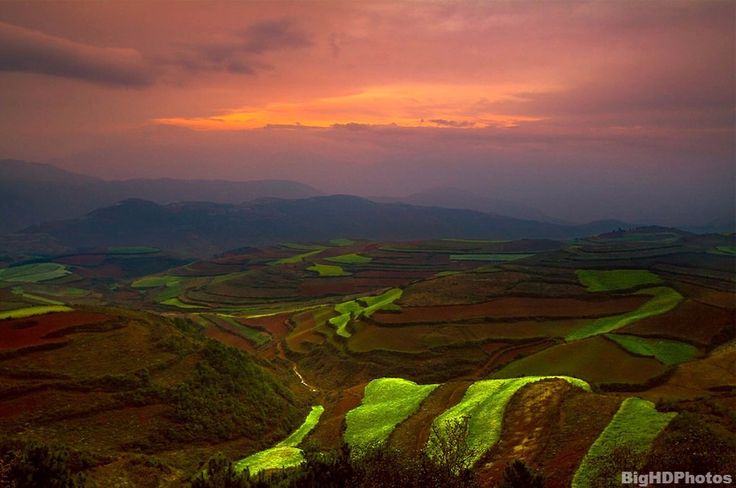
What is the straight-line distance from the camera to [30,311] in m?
55.0

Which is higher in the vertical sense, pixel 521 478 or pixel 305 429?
pixel 521 478

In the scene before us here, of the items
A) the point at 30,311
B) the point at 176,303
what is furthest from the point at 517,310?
the point at 176,303

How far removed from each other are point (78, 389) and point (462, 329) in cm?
6355

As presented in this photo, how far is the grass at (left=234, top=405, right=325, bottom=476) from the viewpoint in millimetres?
33312

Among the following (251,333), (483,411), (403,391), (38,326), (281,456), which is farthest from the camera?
(251,333)

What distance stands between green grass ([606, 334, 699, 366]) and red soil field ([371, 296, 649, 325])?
1879 centimetres

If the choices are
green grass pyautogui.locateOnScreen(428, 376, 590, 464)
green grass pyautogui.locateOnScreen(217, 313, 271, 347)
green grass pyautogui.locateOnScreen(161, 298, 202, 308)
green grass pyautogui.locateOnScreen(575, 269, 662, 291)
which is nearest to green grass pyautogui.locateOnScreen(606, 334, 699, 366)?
green grass pyautogui.locateOnScreen(428, 376, 590, 464)

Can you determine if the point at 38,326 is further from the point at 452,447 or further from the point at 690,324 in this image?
the point at 690,324

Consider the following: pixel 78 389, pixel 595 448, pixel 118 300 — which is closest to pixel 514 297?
pixel 595 448

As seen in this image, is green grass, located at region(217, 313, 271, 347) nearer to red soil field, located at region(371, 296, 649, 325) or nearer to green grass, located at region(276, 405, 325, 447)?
red soil field, located at region(371, 296, 649, 325)

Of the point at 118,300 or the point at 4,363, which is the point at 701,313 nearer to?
the point at 4,363

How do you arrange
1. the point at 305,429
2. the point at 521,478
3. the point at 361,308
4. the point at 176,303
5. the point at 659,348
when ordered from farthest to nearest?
1. the point at 176,303
2. the point at 361,308
3. the point at 659,348
4. the point at 305,429
5. the point at 521,478

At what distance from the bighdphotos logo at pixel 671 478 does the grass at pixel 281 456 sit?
19315mm

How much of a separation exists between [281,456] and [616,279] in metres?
103
